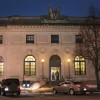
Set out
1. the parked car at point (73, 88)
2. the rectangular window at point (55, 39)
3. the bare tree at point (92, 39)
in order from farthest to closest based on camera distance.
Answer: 1. the rectangular window at point (55, 39)
2. the bare tree at point (92, 39)
3. the parked car at point (73, 88)

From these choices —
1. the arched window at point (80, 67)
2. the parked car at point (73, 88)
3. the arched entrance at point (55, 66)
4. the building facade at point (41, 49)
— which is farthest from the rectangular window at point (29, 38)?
the parked car at point (73, 88)

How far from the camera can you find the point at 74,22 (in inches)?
2291

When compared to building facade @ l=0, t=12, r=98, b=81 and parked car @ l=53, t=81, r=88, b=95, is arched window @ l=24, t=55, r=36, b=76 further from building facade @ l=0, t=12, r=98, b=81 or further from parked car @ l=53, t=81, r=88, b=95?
parked car @ l=53, t=81, r=88, b=95

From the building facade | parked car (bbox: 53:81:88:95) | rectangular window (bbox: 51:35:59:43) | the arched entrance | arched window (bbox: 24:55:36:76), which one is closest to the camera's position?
parked car (bbox: 53:81:88:95)

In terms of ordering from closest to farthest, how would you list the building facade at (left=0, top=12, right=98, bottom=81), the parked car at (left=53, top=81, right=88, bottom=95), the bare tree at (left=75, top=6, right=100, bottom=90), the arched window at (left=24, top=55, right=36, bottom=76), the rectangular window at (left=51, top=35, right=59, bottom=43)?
1. the parked car at (left=53, top=81, right=88, bottom=95)
2. the bare tree at (left=75, top=6, right=100, bottom=90)
3. the building facade at (left=0, top=12, right=98, bottom=81)
4. the arched window at (left=24, top=55, right=36, bottom=76)
5. the rectangular window at (left=51, top=35, right=59, bottom=43)

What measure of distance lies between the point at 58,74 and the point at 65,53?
158 inches

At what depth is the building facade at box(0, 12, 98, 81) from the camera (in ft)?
187

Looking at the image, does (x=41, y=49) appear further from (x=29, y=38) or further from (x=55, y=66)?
(x=55, y=66)

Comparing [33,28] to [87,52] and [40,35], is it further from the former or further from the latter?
[87,52]

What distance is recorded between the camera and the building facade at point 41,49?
187 feet

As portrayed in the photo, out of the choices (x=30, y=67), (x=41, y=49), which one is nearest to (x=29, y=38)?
(x=41, y=49)

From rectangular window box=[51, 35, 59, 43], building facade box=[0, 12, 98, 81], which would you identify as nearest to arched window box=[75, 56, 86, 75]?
building facade box=[0, 12, 98, 81]

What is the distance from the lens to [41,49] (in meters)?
57.4

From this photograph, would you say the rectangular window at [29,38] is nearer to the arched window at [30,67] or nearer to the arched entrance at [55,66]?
the arched window at [30,67]
